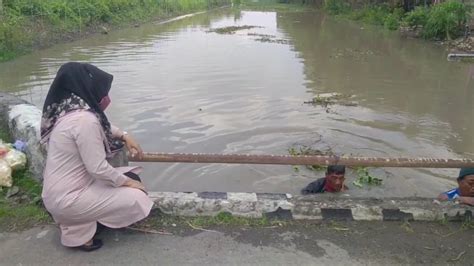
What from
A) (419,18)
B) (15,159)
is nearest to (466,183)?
(15,159)

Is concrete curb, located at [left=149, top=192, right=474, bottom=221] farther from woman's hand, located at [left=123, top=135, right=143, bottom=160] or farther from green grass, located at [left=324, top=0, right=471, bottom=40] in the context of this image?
green grass, located at [left=324, top=0, right=471, bottom=40]

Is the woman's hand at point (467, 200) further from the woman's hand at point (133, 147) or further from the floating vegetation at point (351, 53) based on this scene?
the floating vegetation at point (351, 53)

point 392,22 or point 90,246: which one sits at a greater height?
point 392,22

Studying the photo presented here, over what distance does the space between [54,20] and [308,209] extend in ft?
61.2

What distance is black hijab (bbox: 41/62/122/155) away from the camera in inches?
119

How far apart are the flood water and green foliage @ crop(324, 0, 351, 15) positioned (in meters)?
21.9

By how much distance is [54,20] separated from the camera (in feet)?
63.6

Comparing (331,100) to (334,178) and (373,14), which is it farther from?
(373,14)

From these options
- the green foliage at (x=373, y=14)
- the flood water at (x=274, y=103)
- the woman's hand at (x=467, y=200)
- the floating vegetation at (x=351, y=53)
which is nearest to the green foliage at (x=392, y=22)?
the green foliage at (x=373, y=14)

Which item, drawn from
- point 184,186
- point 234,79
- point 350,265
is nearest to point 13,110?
point 184,186

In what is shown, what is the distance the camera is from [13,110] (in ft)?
16.1

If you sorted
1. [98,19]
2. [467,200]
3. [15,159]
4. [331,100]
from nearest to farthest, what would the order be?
[467,200]
[15,159]
[331,100]
[98,19]

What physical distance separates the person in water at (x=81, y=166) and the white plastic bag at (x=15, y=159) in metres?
1.16

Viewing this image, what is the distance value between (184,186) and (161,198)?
2.11 metres
